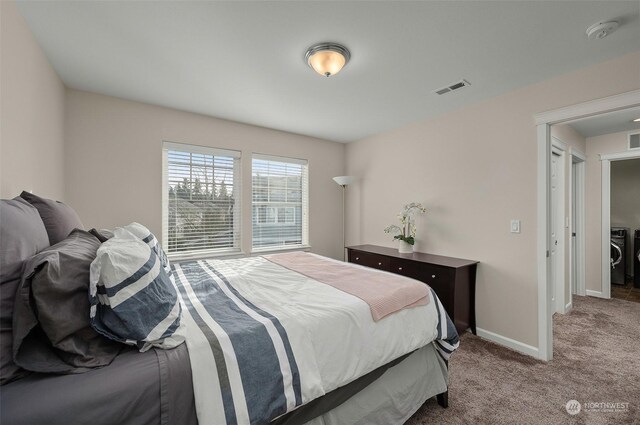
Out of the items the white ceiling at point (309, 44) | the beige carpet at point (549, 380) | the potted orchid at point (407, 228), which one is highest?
the white ceiling at point (309, 44)

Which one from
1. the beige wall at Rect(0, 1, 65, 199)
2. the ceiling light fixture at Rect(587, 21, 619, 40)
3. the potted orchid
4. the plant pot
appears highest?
the ceiling light fixture at Rect(587, 21, 619, 40)

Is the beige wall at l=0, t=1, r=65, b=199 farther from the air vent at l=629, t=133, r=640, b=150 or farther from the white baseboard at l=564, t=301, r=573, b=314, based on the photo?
the air vent at l=629, t=133, r=640, b=150

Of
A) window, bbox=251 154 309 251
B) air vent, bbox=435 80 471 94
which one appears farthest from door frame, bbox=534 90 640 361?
window, bbox=251 154 309 251

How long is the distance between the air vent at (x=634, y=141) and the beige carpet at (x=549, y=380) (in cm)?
233

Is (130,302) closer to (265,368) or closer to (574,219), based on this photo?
(265,368)

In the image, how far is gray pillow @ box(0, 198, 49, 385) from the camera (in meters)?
0.81

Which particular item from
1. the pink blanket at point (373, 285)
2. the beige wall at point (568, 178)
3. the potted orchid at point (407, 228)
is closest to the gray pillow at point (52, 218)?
the pink blanket at point (373, 285)

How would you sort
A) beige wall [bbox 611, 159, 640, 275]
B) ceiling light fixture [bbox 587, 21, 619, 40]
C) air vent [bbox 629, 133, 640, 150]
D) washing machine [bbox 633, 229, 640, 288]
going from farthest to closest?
beige wall [bbox 611, 159, 640, 275]
washing machine [bbox 633, 229, 640, 288]
air vent [bbox 629, 133, 640, 150]
ceiling light fixture [bbox 587, 21, 619, 40]

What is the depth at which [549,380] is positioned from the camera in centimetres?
212

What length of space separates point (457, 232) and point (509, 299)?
2.69 feet

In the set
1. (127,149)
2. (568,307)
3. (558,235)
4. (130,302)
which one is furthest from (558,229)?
(127,149)

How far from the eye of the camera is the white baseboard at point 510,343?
8.20ft

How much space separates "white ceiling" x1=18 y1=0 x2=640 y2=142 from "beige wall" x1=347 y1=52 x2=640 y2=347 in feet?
0.59

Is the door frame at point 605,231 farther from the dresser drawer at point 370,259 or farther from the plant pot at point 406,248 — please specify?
the dresser drawer at point 370,259
